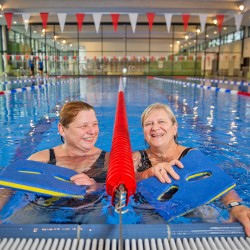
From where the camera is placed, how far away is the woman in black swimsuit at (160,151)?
67.9 inches

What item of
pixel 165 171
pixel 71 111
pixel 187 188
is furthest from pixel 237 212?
pixel 71 111

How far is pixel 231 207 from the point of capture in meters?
1.63

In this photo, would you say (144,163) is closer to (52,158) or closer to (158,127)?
(158,127)

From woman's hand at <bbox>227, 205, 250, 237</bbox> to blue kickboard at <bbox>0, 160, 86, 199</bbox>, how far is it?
880 millimetres

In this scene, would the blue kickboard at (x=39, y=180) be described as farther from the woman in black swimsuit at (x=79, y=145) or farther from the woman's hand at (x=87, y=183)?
the woman in black swimsuit at (x=79, y=145)

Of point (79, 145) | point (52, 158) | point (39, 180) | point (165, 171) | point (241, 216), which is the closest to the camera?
point (241, 216)

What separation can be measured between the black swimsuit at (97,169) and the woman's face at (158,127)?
470 mm

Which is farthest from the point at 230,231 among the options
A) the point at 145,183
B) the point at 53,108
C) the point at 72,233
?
the point at 53,108

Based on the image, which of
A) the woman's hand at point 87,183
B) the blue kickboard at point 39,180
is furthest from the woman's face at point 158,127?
the blue kickboard at point 39,180

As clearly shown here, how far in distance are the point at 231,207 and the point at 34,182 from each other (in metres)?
1.17

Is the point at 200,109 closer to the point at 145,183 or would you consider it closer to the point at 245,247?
the point at 145,183

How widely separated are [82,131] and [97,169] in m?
0.35

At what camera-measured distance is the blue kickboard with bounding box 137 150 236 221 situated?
161 centimetres

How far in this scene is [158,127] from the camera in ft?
6.95
